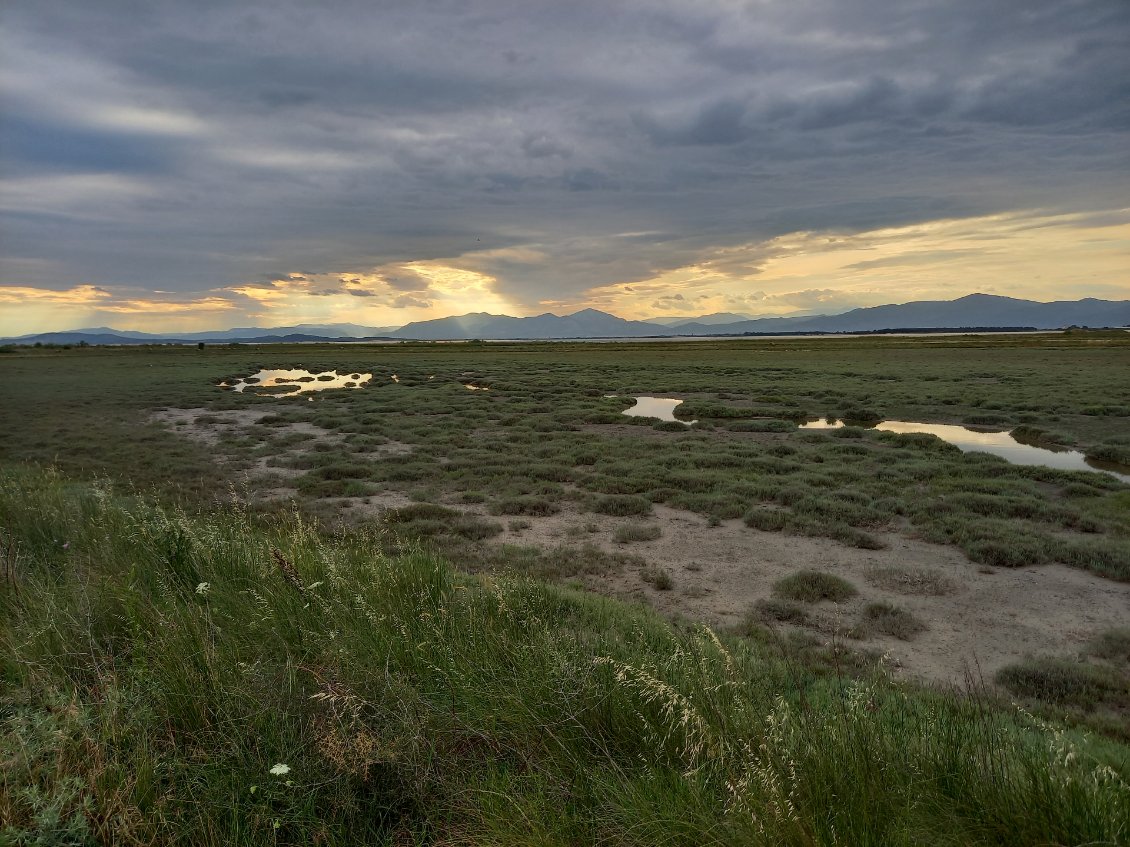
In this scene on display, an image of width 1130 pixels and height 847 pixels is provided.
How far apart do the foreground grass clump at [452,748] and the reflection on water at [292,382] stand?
40677 mm

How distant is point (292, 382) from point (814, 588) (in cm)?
5286

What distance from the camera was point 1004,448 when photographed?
22.2 metres

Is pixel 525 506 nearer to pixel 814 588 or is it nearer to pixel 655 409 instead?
pixel 814 588

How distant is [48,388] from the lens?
45.2m

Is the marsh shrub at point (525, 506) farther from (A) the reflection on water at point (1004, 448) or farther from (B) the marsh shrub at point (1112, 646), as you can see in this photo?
(A) the reflection on water at point (1004, 448)

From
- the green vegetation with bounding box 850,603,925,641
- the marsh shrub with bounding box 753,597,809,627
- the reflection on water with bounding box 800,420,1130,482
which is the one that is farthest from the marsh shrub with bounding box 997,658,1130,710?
the reflection on water with bounding box 800,420,1130,482

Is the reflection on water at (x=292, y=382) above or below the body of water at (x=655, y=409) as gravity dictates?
above

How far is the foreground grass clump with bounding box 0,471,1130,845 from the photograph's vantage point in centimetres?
264

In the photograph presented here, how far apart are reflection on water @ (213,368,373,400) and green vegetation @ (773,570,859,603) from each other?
39.4 meters

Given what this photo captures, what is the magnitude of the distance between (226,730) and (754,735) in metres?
3.05

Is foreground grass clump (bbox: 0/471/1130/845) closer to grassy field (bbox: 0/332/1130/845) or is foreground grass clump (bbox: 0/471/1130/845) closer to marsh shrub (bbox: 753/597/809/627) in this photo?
grassy field (bbox: 0/332/1130/845)

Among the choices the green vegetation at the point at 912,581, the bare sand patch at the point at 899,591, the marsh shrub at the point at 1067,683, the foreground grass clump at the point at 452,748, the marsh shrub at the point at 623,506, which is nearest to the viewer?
the foreground grass clump at the point at 452,748

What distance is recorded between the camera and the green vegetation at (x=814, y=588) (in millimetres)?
9133

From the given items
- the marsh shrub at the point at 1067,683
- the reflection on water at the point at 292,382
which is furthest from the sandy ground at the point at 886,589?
the reflection on water at the point at 292,382
